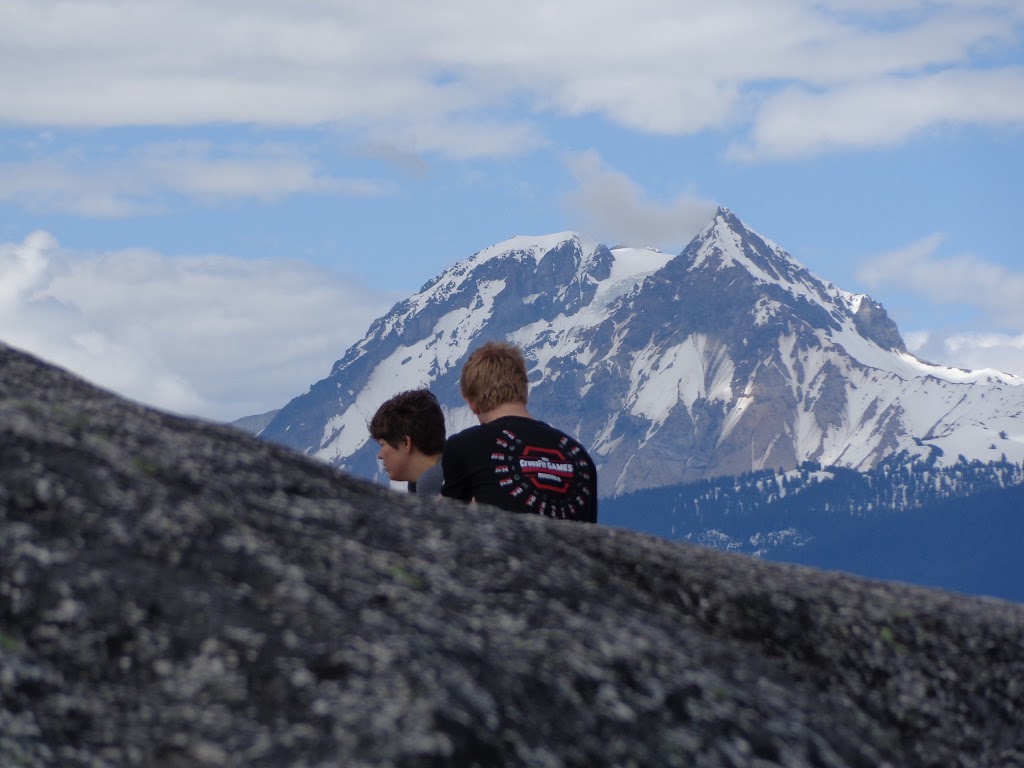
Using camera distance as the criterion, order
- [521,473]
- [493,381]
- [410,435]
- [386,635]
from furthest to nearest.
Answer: [410,435] → [493,381] → [521,473] → [386,635]

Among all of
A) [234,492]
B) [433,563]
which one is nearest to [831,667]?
[433,563]

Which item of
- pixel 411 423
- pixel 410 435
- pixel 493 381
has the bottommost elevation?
pixel 410 435

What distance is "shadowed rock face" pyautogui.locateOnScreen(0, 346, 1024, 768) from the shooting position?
17.4 feet

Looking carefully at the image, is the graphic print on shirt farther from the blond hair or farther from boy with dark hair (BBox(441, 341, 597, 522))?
the blond hair

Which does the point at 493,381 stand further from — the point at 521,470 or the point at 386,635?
the point at 386,635

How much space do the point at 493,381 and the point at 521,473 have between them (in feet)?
5.02

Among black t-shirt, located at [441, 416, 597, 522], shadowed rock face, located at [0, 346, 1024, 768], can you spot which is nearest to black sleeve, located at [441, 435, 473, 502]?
black t-shirt, located at [441, 416, 597, 522]

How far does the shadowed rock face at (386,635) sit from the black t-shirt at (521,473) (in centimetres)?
268

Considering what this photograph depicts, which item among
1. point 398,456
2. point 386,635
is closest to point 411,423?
point 398,456

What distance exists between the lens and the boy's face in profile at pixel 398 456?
13.9m

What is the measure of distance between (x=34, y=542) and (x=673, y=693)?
106 inches

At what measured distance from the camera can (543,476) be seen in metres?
10.6

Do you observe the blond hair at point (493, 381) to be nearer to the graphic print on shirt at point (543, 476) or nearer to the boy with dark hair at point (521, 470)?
the boy with dark hair at point (521, 470)

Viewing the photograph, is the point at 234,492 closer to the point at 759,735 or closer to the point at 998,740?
the point at 759,735
